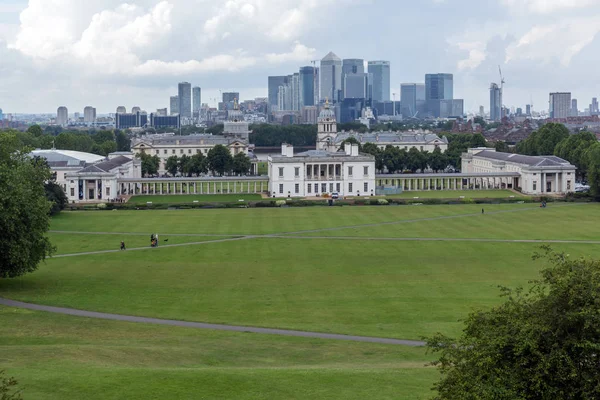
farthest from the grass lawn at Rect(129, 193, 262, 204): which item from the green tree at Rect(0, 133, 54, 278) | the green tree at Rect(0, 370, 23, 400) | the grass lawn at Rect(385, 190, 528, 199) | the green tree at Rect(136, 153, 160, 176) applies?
the green tree at Rect(0, 370, 23, 400)

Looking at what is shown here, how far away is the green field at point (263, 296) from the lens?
3266 cm

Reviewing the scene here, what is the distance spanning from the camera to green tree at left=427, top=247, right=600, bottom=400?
82.2 feet

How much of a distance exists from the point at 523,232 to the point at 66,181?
229ft

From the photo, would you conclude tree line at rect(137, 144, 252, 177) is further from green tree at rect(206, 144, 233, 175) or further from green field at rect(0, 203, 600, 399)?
green field at rect(0, 203, 600, 399)

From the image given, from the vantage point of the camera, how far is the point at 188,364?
36.5 m

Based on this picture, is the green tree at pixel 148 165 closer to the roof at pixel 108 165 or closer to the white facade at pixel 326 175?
the roof at pixel 108 165

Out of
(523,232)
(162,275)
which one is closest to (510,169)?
(523,232)

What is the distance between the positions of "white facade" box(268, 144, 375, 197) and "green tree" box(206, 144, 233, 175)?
17615 mm

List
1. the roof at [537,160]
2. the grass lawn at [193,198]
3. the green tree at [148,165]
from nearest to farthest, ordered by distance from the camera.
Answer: the grass lawn at [193,198], the roof at [537,160], the green tree at [148,165]

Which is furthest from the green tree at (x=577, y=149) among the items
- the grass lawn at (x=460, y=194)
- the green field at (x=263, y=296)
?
the green field at (x=263, y=296)

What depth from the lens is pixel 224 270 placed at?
63.6m

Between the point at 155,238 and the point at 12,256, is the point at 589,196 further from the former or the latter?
the point at 12,256

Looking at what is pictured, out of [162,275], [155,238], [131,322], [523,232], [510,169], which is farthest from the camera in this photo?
[510,169]

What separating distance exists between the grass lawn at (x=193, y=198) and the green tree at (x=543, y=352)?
95.2 m
